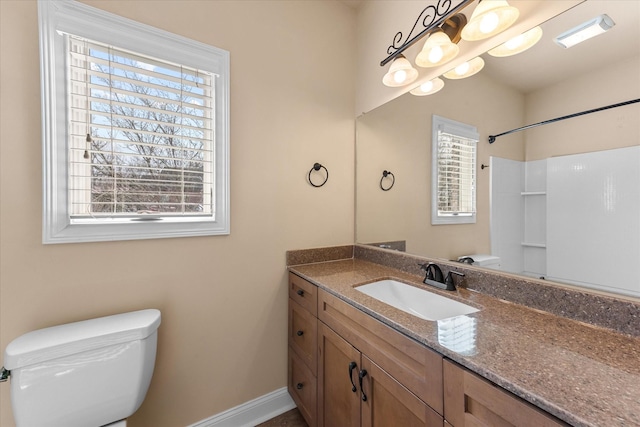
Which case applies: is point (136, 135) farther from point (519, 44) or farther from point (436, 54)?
point (519, 44)

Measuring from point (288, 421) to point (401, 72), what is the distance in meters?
2.16

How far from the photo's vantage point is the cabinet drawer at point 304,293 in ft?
4.42

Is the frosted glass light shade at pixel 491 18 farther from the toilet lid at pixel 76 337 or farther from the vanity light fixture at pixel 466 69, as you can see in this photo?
the toilet lid at pixel 76 337

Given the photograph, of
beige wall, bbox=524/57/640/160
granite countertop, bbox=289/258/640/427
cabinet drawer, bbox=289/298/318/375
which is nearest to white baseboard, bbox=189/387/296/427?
cabinet drawer, bbox=289/298/318/375

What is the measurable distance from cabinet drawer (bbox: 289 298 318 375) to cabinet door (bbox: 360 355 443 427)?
16.3 inches

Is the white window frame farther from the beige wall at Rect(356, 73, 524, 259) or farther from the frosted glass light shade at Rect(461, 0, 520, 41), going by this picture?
the frosted glass light shade at Rect(461, 0, 520, 41)

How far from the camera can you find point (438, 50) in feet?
4.04

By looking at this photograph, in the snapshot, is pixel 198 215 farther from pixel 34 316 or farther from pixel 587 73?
pixel 587 73

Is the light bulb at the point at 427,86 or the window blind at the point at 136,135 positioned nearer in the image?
the window blind at the point at 136,135

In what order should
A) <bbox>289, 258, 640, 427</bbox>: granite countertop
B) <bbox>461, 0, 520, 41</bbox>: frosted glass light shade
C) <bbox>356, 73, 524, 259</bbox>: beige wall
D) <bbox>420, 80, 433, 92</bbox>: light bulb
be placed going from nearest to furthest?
1. <bbox>289, 258, 640, 427</bbox>: granite countertop
2. <bbox>461, 0, 520, 41</bbox>: frosted glass light shade
3. <bbox>356, 73, 524, 259</bbox>: beige wall
4. <bbox>420, 80, 433, 92</bbox>: light bulb

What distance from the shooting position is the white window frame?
1064mm

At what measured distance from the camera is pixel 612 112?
2.70ft

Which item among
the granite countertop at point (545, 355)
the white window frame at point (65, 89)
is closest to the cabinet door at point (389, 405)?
the granite countertop at point (545, 355)

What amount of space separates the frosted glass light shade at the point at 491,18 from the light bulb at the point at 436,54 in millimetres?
146
